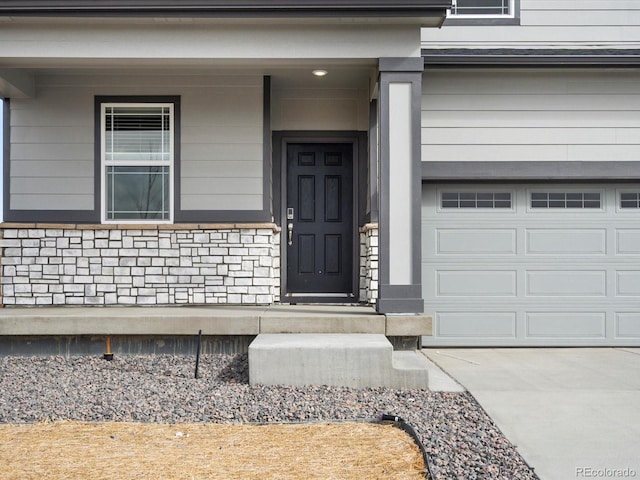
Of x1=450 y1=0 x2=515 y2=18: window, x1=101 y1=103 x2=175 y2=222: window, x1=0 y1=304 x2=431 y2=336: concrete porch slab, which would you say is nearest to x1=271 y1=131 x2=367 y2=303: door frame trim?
x1=101 y1=103 x2=175 y2=222: window

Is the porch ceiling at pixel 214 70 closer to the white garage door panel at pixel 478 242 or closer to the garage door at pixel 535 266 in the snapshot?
the garage door at pixel 535 266

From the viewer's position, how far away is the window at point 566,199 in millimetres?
6902

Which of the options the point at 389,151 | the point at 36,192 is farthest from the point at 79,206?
the point at 389,151

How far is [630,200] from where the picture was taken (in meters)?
6.91

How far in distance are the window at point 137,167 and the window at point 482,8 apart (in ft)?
11.5

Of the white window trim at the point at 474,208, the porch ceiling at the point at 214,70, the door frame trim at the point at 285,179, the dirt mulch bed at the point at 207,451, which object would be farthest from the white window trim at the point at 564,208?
the dirt mulch bed at the point at 207,451

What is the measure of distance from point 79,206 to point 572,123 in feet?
18.5

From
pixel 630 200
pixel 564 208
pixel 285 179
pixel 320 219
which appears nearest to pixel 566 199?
pixel 564 208

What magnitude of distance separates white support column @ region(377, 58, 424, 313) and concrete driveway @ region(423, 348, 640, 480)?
0.87 meters

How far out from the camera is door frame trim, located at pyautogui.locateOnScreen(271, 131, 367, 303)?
7.20 metres

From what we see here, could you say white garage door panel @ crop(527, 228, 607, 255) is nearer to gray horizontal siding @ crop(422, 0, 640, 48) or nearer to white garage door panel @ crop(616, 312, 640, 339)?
white garage door panel @ crop(616, 312, 640, 339)

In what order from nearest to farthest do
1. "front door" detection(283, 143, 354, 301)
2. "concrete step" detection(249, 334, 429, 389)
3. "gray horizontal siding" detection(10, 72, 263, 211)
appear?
"concrete step" detection(249, 334, 429, 389)
"gray horizontal siding" detection(10, 72, 263, 211)
"front door" detection(283, 143, 354, 301)

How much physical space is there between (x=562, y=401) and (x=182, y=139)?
4717mm

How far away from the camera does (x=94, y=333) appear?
5605 mm
